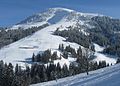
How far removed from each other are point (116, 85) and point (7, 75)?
7507 centimetres

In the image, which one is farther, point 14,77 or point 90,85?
point 14,77

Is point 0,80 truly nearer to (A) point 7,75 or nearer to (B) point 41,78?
(A) point 7,75

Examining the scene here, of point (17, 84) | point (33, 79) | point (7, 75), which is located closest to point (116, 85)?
point (17, 84)

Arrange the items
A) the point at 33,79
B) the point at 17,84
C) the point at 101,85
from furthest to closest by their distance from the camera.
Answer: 1. the point at 33,79
2. the point at 17,84
3. the point at 101,85

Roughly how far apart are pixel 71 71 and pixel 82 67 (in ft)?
23.4

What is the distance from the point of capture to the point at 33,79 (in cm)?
18375

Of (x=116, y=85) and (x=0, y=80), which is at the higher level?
(x=116, y=85)

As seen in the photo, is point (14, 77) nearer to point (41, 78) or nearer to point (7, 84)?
point (7, 84)

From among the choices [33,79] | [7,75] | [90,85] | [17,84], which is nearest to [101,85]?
[90,85]

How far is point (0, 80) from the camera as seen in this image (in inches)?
4631

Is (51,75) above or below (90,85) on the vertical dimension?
below

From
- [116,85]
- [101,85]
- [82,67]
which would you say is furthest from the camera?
[82,67]

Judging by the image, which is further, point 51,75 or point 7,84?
point 51,75

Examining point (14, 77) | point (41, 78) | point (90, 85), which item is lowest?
point (41, 78)
